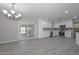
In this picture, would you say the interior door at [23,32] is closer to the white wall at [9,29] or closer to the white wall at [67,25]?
the white wall at [9,29]

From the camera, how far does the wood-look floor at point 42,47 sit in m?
2.17

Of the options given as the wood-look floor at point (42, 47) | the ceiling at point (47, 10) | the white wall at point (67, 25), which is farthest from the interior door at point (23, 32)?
the white wall at point (67, 25)

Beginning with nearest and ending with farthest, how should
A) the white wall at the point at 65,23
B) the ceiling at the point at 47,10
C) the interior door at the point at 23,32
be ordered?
the ceiling at the point at 47,10
the white wall at the point at 65,23
the interior door at the point at 23,32

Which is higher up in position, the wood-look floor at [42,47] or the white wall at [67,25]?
the white wall at [67,25]

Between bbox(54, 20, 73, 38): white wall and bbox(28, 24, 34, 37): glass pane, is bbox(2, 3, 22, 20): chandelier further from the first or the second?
bbox(54, 20, 73, 38): white wall

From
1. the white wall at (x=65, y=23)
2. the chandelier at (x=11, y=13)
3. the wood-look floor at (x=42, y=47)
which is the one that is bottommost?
the wood-look floor at (x=42, y=47)

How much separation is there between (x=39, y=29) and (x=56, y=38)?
451 millimetres

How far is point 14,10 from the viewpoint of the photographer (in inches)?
85.2

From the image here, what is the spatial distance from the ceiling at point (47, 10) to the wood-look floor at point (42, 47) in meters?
0.53

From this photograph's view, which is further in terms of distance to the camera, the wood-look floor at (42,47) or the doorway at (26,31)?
the doorway at (26,31)

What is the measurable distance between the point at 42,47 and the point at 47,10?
861 mm

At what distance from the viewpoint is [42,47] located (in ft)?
7.58

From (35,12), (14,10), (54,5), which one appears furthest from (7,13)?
(54,5)
